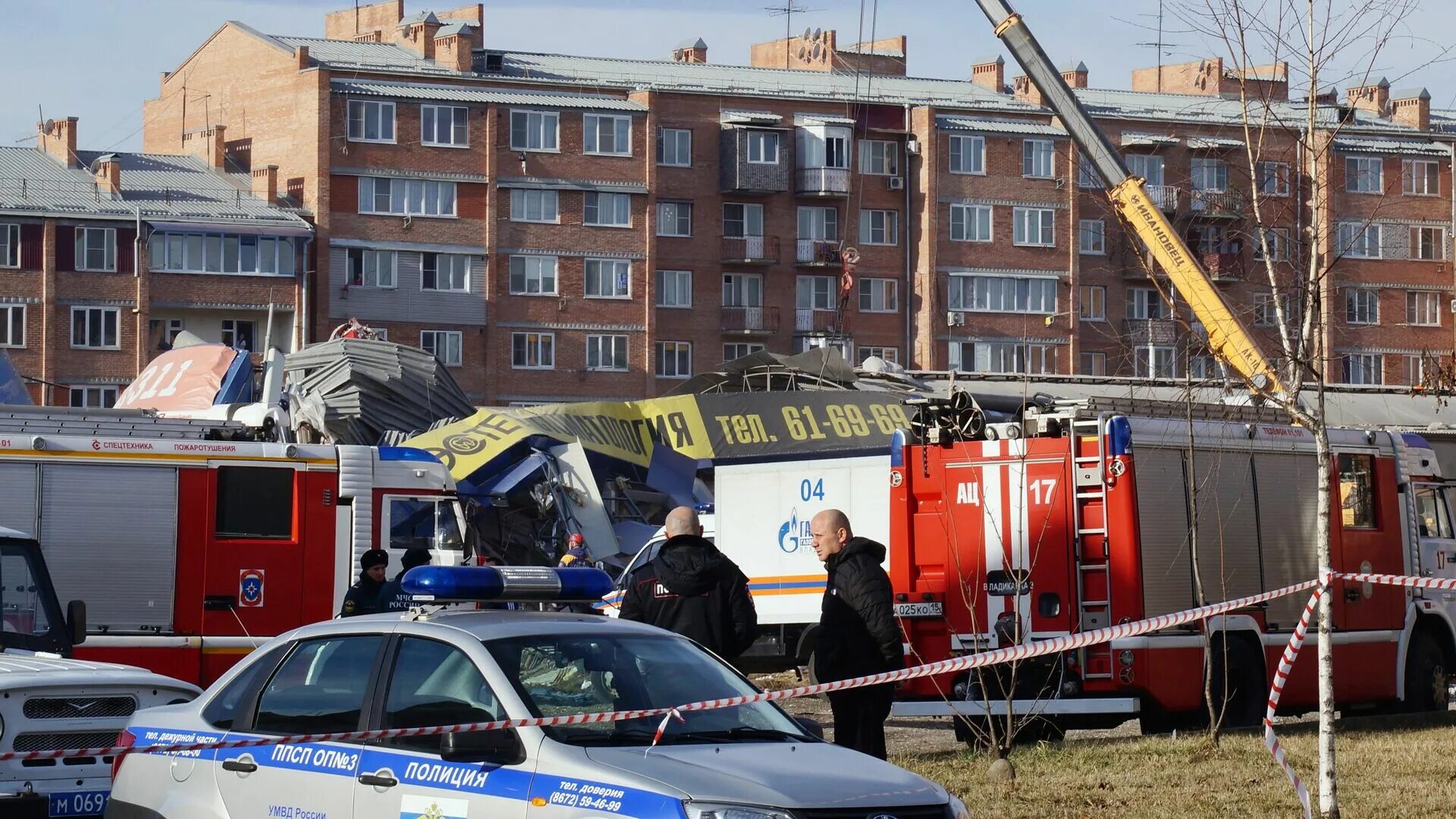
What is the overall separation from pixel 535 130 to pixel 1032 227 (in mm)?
20979

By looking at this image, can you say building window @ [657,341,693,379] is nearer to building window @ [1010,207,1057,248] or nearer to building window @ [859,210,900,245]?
building window @ [859,210,900,245]

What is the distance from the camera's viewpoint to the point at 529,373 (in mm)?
69938

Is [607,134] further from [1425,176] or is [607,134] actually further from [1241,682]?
[1241,682]

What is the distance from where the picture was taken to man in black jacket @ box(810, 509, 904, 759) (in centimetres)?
1059

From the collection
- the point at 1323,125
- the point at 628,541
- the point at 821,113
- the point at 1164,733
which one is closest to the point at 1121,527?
the point at 1164,733

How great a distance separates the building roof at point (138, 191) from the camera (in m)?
65.8

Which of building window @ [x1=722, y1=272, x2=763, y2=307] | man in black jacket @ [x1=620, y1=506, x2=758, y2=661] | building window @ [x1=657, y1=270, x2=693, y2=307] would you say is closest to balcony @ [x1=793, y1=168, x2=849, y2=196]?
building window @ [x1=722, y1=272, x2=763, y2=307]

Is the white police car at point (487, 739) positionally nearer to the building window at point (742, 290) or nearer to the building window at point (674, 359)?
the building window at point (674, 359)

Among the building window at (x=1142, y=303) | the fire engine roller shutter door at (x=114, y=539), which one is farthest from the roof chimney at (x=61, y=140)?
the fire engine roller shutter door at (x=114, y=539)

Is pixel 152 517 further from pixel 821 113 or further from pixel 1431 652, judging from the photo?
pixel 821 113

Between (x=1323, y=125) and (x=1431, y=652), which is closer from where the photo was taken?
(x=1323, y=125)

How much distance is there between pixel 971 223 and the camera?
248 feet

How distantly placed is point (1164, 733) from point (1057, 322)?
61.4 m

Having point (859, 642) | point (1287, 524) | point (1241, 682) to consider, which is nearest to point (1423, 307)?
point (1287, 524)
